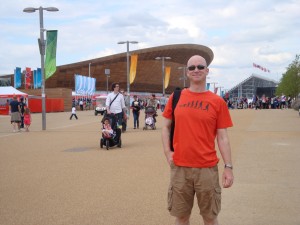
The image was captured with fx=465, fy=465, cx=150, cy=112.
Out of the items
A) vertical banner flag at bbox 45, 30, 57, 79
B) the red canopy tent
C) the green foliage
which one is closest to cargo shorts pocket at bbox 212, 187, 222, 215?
vertical banner flag at bbox 45, 30, 57, 79

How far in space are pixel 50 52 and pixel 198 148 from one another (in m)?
19.0

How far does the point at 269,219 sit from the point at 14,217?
9.48ft

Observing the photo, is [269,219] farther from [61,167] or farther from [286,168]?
[61,167]

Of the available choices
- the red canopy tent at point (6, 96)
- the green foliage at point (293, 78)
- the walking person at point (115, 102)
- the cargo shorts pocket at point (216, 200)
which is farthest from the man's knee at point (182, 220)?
the green foliage at point (293, 78)

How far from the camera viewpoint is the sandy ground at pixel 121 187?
17.3ft

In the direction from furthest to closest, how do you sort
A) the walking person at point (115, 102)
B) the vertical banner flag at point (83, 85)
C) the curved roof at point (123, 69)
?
the curved roof at point (123, 69) → the vertical banner flag at point (83, 85) → the walking person at point (115, 102)

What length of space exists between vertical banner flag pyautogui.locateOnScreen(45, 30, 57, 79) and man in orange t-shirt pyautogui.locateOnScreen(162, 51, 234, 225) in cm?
1868

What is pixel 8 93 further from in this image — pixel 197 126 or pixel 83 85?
pixel 197 126

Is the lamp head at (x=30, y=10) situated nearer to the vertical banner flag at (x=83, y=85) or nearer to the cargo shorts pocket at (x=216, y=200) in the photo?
the cargo shorts pocket at (x=216, y=200)

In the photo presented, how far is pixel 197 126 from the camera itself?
366 cm

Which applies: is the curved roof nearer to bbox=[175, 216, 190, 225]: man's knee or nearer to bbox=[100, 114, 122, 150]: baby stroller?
bbox=[100, 114, 122, 150]: baby stroller

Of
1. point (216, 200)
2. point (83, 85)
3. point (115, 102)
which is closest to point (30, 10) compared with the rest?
point (115, 102)

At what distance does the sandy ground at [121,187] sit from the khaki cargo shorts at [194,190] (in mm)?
1308

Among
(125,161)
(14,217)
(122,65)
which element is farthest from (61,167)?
(122,65)
